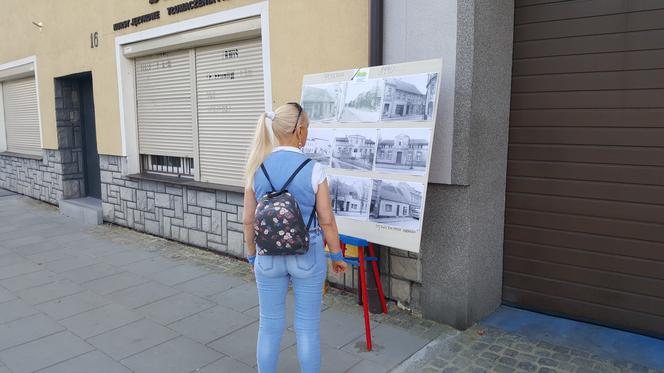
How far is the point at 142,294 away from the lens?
481cm

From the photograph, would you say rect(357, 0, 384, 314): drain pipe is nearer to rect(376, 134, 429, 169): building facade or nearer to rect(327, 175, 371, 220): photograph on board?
rect(327, 175, 371, 220): photograph on board

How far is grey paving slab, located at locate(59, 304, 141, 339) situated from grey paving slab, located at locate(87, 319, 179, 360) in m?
0.10

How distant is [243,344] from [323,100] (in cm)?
193

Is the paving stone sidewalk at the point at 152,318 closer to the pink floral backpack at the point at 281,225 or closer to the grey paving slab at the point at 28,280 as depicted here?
the grey paving slab at the point at 28,280

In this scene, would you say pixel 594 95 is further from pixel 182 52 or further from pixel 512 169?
pixel 182 52

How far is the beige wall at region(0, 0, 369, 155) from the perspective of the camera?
14.7ft

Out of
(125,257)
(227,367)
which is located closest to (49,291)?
(125,257)

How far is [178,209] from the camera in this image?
6578 mm

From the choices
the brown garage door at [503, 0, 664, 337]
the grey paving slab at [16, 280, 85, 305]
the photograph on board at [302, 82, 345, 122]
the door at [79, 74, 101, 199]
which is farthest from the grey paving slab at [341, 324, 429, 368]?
the door at [79, 74, 101, 199]

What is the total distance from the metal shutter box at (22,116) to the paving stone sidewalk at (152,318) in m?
4.65

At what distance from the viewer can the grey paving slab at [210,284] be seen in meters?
4.86

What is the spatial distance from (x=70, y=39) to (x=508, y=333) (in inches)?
307

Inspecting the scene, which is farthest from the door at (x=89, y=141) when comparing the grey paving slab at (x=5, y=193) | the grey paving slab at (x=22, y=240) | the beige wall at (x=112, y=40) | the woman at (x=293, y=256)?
the woman at (x=293, y=256)

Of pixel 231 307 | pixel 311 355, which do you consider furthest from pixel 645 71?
pixel 231 307
